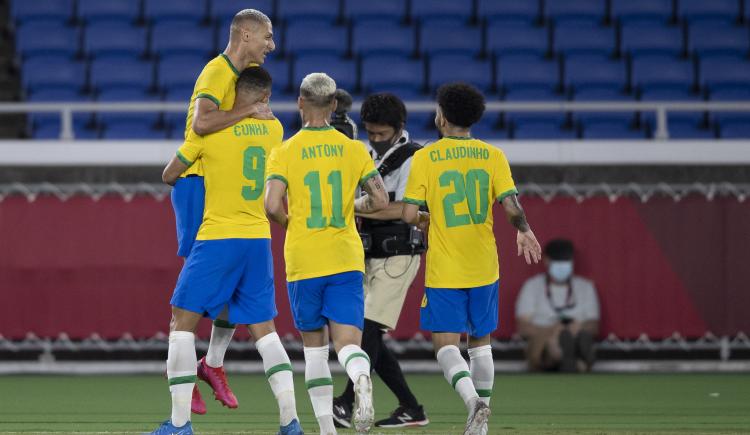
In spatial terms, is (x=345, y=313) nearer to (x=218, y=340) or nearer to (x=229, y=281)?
(x=229, y=281)

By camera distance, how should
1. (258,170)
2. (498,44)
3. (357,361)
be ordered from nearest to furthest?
(357,361) → (258,170) → (498,44)

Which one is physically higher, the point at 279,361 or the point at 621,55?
the point at 621,55

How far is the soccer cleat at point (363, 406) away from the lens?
6.36 meters

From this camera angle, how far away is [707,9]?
18078mm

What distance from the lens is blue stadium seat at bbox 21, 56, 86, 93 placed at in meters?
16.9

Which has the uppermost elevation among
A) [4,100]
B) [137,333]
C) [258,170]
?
[4,100]

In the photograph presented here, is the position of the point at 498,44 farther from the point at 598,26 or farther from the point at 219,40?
the point at 219,40

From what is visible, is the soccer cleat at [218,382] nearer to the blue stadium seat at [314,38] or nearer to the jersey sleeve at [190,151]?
the jersey sleeve at [190,151]

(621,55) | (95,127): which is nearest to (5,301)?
(95,127)

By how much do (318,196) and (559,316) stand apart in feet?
21.7

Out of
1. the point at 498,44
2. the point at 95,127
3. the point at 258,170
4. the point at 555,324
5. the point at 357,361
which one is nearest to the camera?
the point at 357,361

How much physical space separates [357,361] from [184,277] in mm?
1016

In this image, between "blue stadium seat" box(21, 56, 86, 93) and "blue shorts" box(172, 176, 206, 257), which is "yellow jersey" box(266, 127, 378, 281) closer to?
"blue shorts" box(172, 176, 206, 257)

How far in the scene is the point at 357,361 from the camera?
672 cm
